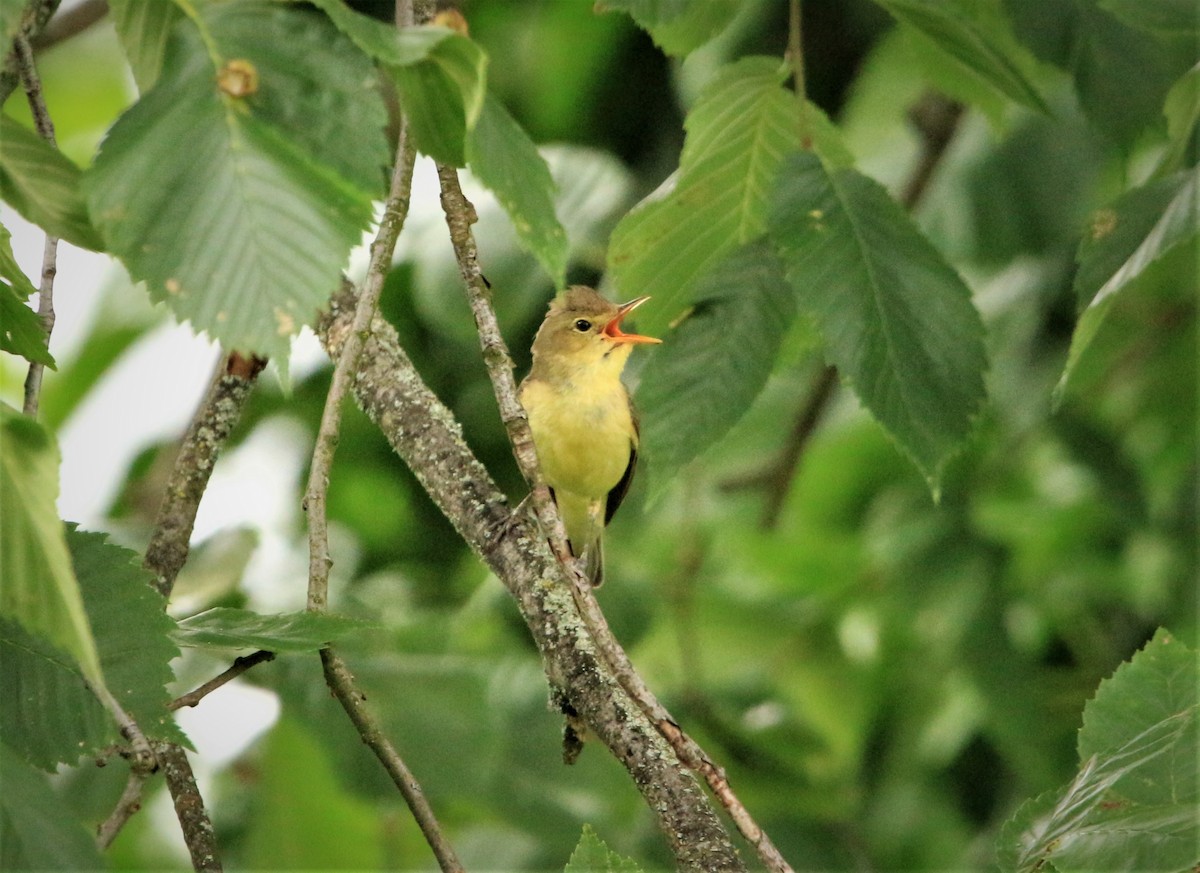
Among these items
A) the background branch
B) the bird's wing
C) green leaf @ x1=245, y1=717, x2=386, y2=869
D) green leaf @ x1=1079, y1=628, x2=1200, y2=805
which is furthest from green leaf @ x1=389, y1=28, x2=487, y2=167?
the background branch

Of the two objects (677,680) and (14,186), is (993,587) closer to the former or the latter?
(677,680)

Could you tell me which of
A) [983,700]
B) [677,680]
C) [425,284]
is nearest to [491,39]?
[425,284]

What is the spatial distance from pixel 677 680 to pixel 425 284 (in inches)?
76.8

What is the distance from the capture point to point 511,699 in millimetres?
3906

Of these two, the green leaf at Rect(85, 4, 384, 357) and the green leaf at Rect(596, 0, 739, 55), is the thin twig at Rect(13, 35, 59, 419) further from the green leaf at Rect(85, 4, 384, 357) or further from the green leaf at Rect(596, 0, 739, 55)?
the green leaf at Rect(596, 0, 739, 55)

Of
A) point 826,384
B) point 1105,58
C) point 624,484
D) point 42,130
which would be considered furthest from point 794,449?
point 42,130

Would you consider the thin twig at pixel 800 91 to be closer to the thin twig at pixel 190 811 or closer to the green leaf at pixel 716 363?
the green leaf at pixel 716 363

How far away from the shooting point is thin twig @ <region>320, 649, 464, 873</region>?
1.65 metres

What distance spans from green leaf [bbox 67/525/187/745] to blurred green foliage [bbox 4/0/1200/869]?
1890mm

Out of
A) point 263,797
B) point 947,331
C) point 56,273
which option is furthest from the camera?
point 263,797

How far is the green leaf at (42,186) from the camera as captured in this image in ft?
4.62

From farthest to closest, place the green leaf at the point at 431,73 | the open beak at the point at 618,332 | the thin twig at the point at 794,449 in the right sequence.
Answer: the thin twig at the point at 794,449, the open beak at the point at 618,332, the green leaf at the point at 431,73

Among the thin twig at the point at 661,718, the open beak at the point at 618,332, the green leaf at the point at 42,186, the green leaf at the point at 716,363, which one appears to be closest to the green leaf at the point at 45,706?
the green leaf at the point at 42,186

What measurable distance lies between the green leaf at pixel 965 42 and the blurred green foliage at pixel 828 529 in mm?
1280
